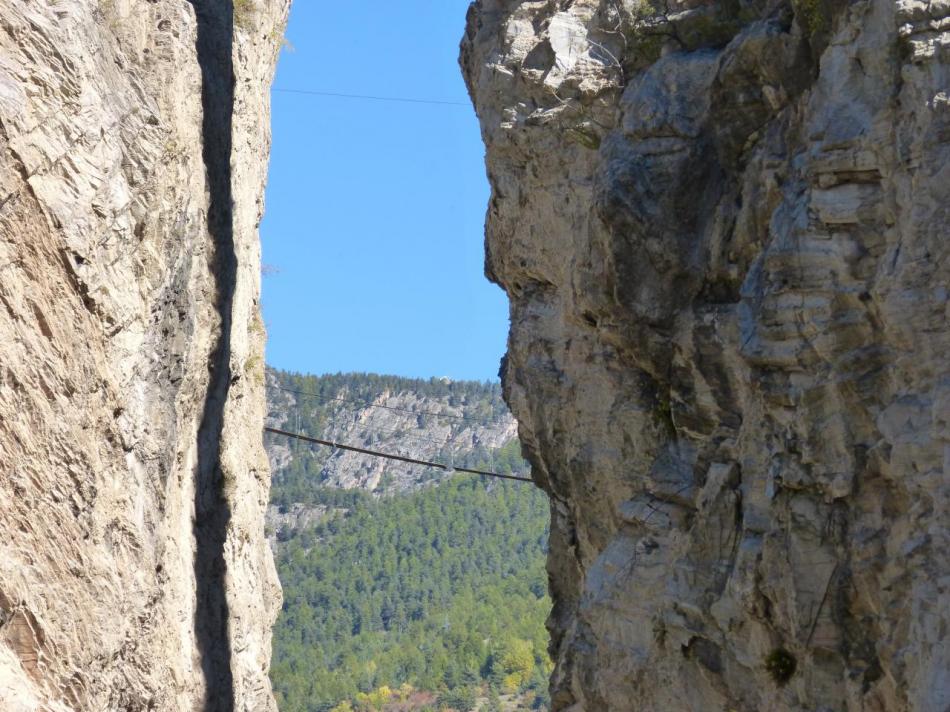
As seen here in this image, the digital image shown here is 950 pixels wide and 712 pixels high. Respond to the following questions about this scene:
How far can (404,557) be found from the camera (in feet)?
424

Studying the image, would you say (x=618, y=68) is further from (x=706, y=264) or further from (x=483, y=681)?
(x=483, y=681)

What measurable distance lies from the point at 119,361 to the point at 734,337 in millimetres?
6715

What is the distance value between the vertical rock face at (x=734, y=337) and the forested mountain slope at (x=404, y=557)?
7140 centimetres

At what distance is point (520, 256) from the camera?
16484 mm

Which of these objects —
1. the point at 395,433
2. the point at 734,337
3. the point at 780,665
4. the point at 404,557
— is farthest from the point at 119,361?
the point at 395,433

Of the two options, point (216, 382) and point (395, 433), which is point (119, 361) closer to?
point (216, 382)

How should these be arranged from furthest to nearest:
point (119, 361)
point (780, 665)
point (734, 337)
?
point (119, 361), point (734, 337), point (780, 665)

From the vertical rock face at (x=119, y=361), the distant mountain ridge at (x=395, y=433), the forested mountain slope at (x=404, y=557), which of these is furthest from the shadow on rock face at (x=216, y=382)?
the distant mountain ridge at (x=395, y=433)

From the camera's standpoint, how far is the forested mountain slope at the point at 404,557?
102m

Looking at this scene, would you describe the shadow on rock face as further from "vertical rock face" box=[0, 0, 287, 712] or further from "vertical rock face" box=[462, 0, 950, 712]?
"vertical rock face" box=[462, 0, 950, 712]

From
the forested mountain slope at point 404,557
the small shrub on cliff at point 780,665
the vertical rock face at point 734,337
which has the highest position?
the vertical rock face at point 734,337

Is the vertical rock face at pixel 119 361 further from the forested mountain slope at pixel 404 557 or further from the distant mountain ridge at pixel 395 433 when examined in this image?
the distant mountain ridge at pixel 395 433

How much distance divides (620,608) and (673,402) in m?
2.07

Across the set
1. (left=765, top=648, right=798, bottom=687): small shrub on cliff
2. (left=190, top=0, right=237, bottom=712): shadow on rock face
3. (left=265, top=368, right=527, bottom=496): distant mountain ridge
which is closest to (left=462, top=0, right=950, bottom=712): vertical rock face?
(left=765, top=648, right=798, bottom=687): small shrub on cliff
